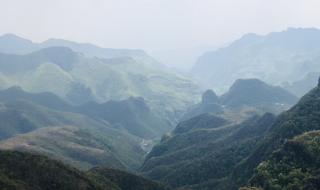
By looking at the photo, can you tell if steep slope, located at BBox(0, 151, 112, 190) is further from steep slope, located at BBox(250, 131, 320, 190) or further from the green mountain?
steep slope, located at BBox(250, 131, 320, 190)

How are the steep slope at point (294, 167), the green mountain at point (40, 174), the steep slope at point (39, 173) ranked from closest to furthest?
the steep slope at point (294, 167), the green mountain at point (40, 174), the steep slope at point (39, 173)

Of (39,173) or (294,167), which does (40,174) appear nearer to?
(39,173)

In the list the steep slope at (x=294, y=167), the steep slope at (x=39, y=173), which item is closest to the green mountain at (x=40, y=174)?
the steep slope at (x=39, y=173)

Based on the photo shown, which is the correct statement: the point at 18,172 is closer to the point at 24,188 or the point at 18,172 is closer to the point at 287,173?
the point at 24,188

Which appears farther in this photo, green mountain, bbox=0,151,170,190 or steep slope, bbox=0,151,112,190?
steep slope, bbox=0,151,112,190

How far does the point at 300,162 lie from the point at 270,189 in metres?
16.9

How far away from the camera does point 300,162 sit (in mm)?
168750

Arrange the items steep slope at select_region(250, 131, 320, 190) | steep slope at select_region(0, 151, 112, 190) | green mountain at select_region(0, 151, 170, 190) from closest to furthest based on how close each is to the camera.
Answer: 1. steep slope at select_region(250, 131, 320, 190)
2. green mountain at select_region(0, 151, 170, 190)
3. steep slope at select_region(0, 151, 112, 190)

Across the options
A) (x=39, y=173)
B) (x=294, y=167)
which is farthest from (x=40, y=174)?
(x=294, y=167)

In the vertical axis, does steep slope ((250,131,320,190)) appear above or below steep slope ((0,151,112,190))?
above

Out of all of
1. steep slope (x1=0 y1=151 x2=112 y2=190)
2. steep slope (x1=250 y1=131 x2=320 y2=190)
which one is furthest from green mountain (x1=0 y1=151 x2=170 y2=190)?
steep slope (x1=250 y1=131 x2=320 y2=190)

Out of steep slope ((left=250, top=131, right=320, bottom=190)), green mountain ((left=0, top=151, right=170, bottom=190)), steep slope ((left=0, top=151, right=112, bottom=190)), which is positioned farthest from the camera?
steep slope ((left=0, top=151, right=112, bottom=190))

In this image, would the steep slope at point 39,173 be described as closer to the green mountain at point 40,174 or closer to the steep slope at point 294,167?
the green mountain at point 40,174

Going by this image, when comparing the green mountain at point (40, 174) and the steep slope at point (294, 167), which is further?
the green mountain at point (40, 174)
